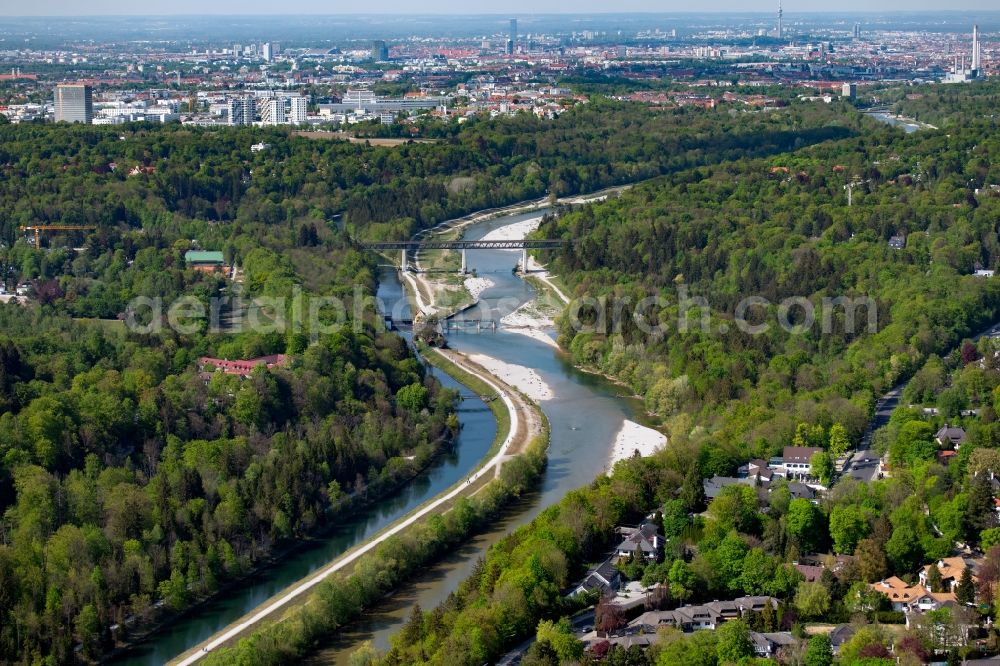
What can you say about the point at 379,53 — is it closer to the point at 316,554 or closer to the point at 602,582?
the point at 316,554

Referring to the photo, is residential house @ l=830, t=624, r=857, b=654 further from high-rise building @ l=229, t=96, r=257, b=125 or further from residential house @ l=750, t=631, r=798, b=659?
high-rise building @ l=229, t=96, r=257, b=125

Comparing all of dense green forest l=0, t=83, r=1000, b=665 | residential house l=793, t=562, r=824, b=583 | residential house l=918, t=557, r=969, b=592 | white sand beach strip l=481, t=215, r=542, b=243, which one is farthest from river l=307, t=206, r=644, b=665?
residential house l=918, t=557, r=969, b=592

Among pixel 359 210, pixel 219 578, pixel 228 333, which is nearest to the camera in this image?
pixel 219 578

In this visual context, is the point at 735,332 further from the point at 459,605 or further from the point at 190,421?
the point at 459,605

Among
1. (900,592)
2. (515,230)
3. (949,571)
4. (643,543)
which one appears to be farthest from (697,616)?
→ (515,230)

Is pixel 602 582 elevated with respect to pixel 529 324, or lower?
lower

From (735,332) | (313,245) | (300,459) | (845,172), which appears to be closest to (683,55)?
(845,172)

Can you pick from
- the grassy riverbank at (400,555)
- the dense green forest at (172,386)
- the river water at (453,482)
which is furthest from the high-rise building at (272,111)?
the grassy riverbank at (400,555)

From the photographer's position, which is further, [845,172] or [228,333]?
[845,172]
